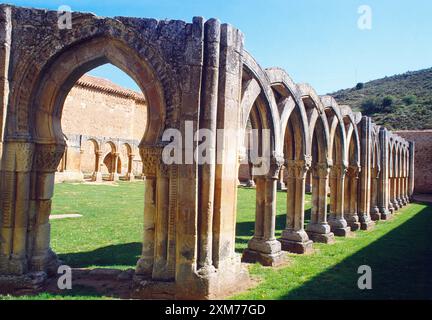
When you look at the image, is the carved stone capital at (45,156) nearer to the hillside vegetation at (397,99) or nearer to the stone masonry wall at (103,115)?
the stone masonry wall at (103,115)

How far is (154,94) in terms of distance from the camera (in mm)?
6195

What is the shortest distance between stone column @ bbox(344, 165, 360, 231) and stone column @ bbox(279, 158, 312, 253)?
16.4 feet

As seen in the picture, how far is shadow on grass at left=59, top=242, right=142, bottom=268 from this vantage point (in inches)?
305

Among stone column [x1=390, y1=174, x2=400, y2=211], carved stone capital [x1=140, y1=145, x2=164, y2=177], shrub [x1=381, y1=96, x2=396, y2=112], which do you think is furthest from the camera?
shrub [x1=381, y1=96, x2=396, y2=112]

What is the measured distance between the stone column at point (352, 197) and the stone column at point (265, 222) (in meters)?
6.83

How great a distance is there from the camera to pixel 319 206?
1149cm

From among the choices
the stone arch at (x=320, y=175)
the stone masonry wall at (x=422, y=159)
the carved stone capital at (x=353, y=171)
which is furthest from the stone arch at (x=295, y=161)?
the stone masonry wall at (x=422, y=159)

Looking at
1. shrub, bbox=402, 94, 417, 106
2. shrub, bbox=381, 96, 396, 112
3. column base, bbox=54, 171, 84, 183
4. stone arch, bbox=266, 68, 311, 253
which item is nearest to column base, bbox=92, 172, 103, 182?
column base, bbox=54, 171, 84, 183

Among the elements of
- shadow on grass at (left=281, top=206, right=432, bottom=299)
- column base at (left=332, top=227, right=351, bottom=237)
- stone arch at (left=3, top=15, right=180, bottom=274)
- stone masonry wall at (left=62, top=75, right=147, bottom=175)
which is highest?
stone masonry wall at (left=62, top=75, right=147, bottom=175)

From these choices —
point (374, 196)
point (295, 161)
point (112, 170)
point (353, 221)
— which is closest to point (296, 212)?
point (295, 161)

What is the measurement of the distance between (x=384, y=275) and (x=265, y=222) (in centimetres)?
267

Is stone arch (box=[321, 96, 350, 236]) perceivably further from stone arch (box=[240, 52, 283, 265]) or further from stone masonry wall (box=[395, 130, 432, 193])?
stone masonry wall (box=[395, 130, 432, 193])

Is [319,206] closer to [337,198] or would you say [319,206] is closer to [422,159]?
[337,198]
